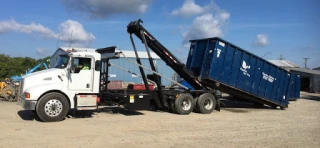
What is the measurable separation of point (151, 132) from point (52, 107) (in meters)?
3.70

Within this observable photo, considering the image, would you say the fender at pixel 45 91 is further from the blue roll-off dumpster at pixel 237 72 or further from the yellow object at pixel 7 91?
the yellow object at pixel 7 91

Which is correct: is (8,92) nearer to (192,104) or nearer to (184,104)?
(184,104)

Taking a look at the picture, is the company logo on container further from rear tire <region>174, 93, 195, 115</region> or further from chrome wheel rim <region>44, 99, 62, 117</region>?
chrome wheel rim <region>44, 99, 62, 117</region>

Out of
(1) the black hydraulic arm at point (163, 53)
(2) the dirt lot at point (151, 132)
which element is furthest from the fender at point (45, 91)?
(1) the black hydraulic arm at point (163, 53)

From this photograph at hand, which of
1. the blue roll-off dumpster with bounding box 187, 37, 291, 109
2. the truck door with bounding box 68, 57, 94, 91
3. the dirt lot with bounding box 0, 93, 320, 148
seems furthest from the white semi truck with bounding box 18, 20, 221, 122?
the blue roll-off dumpster with bounding box 187, 37, 291, 109

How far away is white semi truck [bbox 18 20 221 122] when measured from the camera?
1062cm

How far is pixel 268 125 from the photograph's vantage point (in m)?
11.3

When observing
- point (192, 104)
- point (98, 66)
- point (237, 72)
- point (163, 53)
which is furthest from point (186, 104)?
point (98, 66)

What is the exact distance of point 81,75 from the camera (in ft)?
37.4

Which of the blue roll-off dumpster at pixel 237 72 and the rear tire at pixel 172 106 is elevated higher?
the blue roll-off dumpster at pixel 237 72

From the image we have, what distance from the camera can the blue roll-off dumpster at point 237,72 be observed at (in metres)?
14.5

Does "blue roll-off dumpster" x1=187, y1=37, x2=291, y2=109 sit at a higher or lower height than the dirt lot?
higher

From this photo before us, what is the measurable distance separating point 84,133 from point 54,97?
2.51 metres

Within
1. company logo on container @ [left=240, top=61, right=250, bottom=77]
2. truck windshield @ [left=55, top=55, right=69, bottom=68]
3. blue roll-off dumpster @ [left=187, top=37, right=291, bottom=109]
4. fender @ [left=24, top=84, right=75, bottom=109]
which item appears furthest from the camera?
company logo on container @ [left=240, top=61, right=250, bottom=77]
